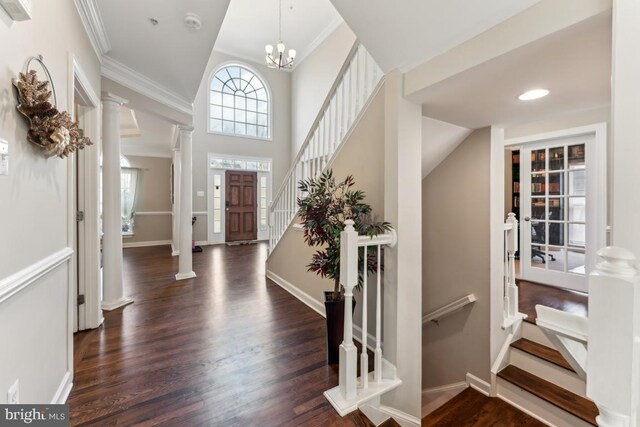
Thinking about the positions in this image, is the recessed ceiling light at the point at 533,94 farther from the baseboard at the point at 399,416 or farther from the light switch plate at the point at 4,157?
the light switch plate at the point at 4,157

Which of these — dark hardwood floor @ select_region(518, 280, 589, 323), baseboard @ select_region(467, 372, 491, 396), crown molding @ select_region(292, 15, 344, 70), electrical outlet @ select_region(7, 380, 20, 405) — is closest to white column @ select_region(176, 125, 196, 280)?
electrical outlet @ select_region(7, 380, 20, 405)

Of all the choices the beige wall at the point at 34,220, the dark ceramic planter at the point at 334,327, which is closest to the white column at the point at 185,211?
the beige wall at the point at 34,220

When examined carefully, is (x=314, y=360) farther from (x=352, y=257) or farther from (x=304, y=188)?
(x=304, y=188)

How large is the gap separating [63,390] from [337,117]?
276 cm

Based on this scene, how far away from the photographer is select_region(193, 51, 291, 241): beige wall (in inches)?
267

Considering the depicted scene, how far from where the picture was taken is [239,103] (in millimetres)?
7457

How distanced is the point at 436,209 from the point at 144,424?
2785 mm

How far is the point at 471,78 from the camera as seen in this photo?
1505mm

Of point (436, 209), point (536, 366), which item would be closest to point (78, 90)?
point (436, 209)

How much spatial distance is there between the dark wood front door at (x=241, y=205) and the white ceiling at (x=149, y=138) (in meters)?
1.60

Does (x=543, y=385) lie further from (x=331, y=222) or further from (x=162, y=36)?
(x=162, y=36)

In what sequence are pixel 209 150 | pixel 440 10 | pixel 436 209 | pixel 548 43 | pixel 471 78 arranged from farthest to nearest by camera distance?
1. pixel 209 150
2. pixel 436 209
3. pixel 471 78
4. pixel 440 10
5. pixel 548 43

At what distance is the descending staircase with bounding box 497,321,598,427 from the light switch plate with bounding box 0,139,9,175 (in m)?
3.35

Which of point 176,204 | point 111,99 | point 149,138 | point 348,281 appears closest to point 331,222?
point 348,281
